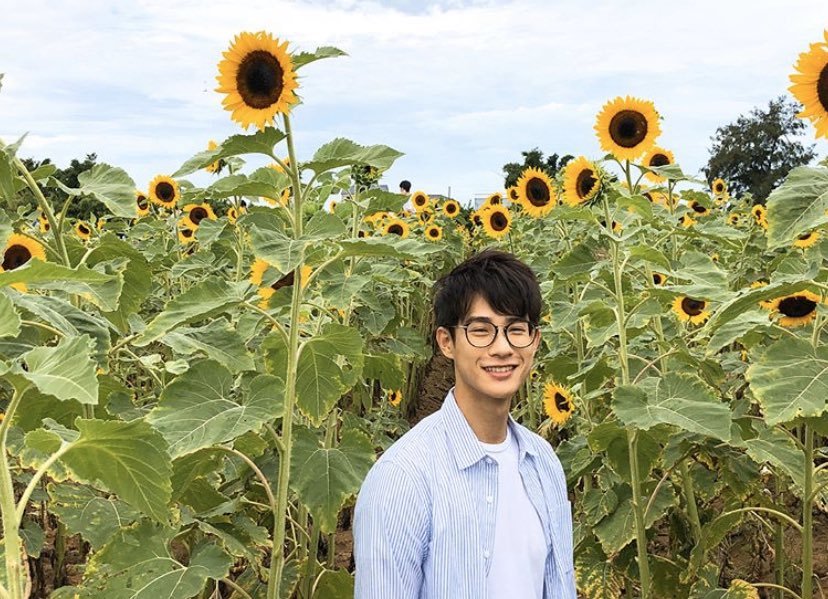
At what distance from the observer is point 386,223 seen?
8.28 meters

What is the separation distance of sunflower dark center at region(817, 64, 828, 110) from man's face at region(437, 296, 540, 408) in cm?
132

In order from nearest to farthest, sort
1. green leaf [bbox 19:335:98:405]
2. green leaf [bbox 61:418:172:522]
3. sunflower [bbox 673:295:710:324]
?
green leaf [bbox 19:335:98:405]
green leaf [bbox 61:418:172:522]
sunflower [bbox 673:295:710:324]

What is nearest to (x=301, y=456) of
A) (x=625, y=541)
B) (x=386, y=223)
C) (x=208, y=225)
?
(x=625, y=541)

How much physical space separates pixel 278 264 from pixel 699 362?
5.44ft

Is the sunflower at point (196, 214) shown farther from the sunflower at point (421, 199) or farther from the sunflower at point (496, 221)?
the sunflower at point (421, 199)

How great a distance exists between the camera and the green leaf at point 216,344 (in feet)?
8.16

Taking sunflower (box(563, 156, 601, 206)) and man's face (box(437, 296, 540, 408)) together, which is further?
sunflower (box(563, 156, 601, 206))

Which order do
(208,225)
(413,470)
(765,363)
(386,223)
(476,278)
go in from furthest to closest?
(386,223), (208,225), (765,363), (476,278), (413,470)

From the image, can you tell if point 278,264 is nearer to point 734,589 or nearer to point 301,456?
point 301,456

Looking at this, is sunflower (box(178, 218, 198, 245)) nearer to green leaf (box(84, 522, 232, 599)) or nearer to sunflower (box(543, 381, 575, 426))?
sunflower (box(543, 381, 575, 426))

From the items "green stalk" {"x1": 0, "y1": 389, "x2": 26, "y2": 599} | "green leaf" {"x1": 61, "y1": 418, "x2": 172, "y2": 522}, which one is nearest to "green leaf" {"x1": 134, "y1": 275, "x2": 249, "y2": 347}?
"green leaf" {"x1": 61, "y1": 418, "x2": 172, "y2": 522}

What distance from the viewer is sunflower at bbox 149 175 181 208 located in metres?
7.80

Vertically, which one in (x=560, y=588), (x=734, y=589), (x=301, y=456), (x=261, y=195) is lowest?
(x=734, y=589)

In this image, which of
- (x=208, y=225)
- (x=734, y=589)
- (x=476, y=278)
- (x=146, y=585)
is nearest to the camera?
(x=476, y=278)
